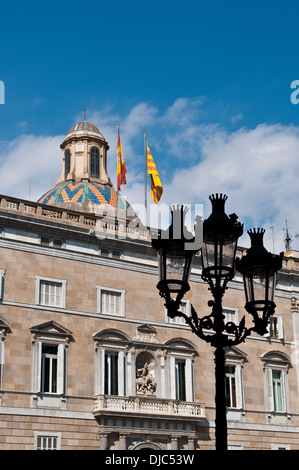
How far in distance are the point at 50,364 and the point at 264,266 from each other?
1918 cm

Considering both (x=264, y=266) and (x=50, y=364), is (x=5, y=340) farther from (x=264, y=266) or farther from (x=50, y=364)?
(x=264, y=266)

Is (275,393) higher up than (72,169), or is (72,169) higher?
(72,169)

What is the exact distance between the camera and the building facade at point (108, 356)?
98.8 feet

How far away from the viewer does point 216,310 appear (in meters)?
12.6

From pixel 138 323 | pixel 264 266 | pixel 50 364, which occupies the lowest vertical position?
pixel 264 266

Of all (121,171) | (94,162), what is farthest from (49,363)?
(94,162)

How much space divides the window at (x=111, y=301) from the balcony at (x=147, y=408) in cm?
398

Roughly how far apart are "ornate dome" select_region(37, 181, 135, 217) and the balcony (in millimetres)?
20836

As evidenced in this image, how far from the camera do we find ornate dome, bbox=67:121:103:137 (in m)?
55.0

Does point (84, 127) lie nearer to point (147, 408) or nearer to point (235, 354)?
point (235, 354)

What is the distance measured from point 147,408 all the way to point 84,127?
1120 inches
